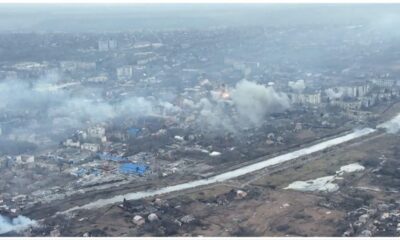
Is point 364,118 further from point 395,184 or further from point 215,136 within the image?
point 395,184

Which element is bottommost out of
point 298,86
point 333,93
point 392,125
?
point 392,125

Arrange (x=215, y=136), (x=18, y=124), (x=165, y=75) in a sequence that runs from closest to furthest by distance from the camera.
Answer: (x=215, y=136) → (x=18, y=124) → (x=165, y=75)

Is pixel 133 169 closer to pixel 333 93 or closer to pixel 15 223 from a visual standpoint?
pixel 15 223

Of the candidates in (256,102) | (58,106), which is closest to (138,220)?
(256,102)

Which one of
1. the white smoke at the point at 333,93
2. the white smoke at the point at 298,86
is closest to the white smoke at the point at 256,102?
the white smoke at the point at 298,86

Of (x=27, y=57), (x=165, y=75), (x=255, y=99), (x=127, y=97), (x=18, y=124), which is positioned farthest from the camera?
(x=27, y=57)

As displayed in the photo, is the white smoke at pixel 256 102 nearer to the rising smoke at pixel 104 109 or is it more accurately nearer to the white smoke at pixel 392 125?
the rising smoke at pixel 104 109

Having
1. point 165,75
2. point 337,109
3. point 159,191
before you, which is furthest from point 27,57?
point 159,191
